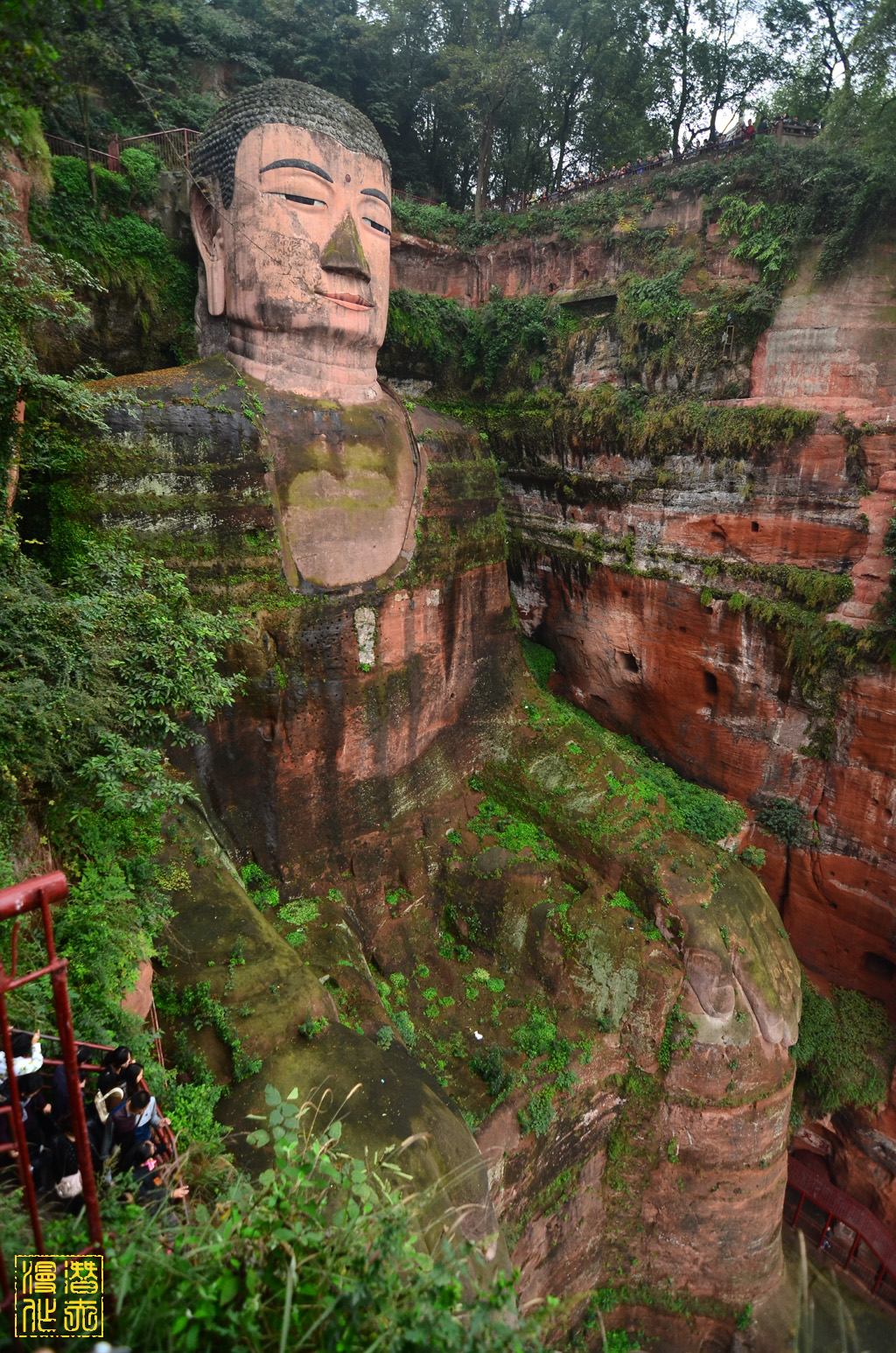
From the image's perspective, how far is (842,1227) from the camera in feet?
40.8

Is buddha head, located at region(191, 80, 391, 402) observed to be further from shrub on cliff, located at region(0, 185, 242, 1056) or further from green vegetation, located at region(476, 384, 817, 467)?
green vegetation, located at region(476, 384, 817, 467)

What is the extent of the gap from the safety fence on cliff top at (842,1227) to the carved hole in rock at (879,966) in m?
3.89

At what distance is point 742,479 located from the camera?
11.5 meters

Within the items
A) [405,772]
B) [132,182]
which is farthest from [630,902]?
[132,182]

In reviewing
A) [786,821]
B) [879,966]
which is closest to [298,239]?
[786,821]

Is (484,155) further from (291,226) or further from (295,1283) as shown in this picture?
(295,1283)

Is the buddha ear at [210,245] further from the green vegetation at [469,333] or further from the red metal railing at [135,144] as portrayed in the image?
the green vegetation at [469,333]

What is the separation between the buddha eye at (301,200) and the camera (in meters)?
8.55

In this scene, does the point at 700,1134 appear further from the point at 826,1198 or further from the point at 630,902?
the point at 826,1198

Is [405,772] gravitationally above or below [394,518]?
below

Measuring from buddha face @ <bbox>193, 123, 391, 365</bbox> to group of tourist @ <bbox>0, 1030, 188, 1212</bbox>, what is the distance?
326 inches

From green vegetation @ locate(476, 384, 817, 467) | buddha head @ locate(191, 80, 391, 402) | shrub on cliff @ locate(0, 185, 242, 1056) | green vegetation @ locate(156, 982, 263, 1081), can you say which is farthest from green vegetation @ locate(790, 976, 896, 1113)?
buddha head @ locate(191, 80, 391, 402)

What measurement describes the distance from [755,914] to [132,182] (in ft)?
45.8

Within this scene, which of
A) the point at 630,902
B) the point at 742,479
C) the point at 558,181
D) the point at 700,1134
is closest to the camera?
the point at 700,1134
